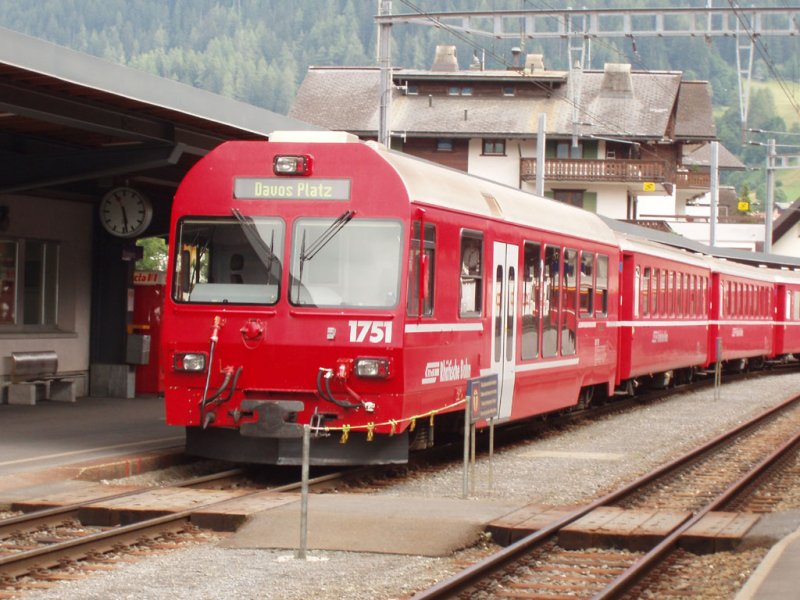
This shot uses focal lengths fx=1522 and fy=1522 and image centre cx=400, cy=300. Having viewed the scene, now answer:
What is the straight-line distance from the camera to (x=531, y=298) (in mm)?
16859

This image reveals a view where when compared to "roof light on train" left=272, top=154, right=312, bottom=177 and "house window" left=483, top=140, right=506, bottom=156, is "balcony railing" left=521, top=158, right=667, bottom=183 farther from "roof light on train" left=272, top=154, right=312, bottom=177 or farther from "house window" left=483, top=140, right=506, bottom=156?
"roof light on train" left=272, top=154, right=312, bottom=177

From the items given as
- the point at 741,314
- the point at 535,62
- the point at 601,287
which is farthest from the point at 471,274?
the point at 535,62

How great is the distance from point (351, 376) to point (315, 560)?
143 inches

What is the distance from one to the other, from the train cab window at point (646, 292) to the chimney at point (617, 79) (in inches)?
1982

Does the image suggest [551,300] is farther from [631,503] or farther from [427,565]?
[427,565]

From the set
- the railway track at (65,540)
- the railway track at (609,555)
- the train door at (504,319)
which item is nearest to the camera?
the railway track at (609,555)

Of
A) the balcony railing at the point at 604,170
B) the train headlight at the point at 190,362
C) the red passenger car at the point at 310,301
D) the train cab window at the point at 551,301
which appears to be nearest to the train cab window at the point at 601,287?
the train cab window at the point at 551,301

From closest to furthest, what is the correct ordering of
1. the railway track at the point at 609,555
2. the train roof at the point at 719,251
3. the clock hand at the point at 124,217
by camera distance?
the railway track at the point at 609,555 < the clock hand at the point at 124,217 < the train roof at the point at 719,251

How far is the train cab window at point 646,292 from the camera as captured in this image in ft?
80.7

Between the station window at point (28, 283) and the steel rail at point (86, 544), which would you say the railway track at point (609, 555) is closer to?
the steel rail at point (86, 544)

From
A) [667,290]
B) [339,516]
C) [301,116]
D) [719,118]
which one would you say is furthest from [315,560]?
[719,118]

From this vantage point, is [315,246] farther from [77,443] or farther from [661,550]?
[661,550]

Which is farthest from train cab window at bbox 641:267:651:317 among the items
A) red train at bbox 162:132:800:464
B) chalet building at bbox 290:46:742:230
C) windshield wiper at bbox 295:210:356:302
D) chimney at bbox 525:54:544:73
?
chimney at bbox 525:54:544:73

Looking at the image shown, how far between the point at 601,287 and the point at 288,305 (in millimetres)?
8573
